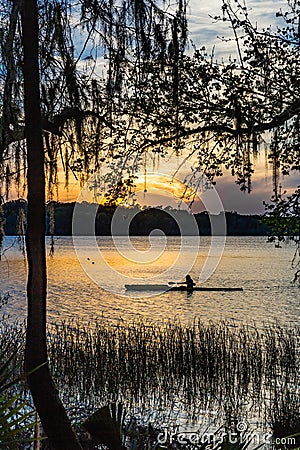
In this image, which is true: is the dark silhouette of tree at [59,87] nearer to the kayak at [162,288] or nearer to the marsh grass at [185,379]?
the marsh grass at [185,379]

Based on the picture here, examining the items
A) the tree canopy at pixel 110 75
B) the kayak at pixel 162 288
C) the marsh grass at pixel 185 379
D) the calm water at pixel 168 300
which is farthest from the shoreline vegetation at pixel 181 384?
the kayak at pixel 162 288

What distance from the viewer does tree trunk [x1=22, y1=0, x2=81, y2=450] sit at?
238 centimetres

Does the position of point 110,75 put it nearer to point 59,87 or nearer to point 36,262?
point 59,87

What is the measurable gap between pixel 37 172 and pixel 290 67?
3.38 metres

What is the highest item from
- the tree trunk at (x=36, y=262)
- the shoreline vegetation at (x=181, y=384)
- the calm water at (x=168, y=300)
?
the tree trunk at (x=36, y=262)

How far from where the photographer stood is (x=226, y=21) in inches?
→ 207

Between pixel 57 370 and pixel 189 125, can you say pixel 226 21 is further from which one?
pixel 57 370

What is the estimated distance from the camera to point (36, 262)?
244 centimetres

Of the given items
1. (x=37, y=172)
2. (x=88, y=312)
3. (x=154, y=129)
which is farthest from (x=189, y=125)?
(x=88, y=312)

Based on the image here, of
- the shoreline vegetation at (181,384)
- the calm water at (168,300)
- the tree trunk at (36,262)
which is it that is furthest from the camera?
the calm water at (168,300)

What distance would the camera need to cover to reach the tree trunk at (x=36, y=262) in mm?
2375

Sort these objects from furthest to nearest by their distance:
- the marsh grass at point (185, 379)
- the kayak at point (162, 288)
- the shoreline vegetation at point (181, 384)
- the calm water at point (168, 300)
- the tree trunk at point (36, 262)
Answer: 1. the kayak at point (162, 288)
2. the calm water at point (168, 300)
3. the marsh grass at point (185, 379)
4. the shoreline vegetation at point (181, 384)
5. the tree trunk at point (36, 262)

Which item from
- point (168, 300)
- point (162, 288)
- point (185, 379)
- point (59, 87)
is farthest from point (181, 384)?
point (162, 288)

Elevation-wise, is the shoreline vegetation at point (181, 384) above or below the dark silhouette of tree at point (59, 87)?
below
